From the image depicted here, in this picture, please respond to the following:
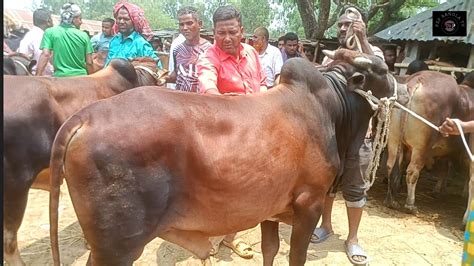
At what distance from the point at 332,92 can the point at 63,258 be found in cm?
275

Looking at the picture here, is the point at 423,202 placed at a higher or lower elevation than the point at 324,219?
lower

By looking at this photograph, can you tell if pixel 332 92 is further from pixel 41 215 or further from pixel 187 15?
pixel 41 215

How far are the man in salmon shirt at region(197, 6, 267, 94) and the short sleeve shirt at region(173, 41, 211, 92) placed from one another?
939 millimetres

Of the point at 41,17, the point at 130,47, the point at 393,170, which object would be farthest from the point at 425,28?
the point at 41,17

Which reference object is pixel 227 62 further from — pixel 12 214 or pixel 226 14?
pixel 12 214

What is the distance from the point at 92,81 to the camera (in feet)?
12.3

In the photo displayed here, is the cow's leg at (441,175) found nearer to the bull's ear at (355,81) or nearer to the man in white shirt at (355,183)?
the man in white shirt at (355,183)

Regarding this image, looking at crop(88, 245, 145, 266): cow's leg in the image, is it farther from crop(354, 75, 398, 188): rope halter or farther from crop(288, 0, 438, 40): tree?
crop(288, 0, 438, 40): tree

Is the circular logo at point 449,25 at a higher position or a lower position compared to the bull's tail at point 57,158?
higher

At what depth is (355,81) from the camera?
10.0 feet

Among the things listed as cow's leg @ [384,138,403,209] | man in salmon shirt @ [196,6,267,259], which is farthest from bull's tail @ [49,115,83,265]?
cow's leg @ [384,138,403,209]

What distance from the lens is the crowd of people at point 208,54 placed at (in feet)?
11.0

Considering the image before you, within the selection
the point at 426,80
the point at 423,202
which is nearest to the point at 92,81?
the point at 426,80

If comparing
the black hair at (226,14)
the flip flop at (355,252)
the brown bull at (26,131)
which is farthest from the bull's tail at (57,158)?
the flip flop at (355,252)
